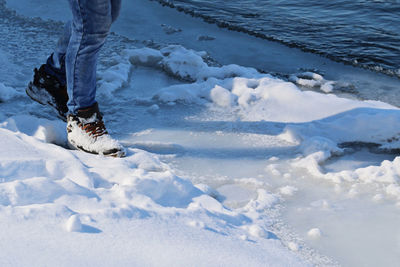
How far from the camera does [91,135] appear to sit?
74.5 inches

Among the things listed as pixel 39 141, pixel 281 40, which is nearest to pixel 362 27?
pixel 281 40

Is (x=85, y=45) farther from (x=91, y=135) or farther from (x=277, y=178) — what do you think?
(x=277, y=178)

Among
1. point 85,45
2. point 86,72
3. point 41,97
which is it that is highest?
point 85,45

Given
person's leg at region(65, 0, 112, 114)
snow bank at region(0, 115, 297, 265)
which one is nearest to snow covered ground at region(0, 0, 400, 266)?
snow bank at region(0, 115, 297, 265)

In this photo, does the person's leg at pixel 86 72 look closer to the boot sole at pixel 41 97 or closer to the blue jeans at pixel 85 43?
the blue jeans at pixel 85 43

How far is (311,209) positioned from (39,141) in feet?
3.36

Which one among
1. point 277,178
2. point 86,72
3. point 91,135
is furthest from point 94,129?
point 277,178

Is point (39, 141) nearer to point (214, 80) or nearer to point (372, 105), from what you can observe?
point (214, 80)

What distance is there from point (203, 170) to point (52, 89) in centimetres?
82

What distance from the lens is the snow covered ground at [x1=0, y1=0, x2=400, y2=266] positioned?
1.19 metres

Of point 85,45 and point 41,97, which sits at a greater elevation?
point 85,45

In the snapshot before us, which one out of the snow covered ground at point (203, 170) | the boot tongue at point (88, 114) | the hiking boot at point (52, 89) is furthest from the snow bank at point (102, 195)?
the hiking boot at point (52, 89)

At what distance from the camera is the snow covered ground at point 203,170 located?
46.9 inches

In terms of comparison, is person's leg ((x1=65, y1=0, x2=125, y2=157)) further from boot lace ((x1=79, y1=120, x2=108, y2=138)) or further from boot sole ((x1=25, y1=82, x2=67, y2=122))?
boot sole ((x1=25, y1=82, x2=67, y2=122))
